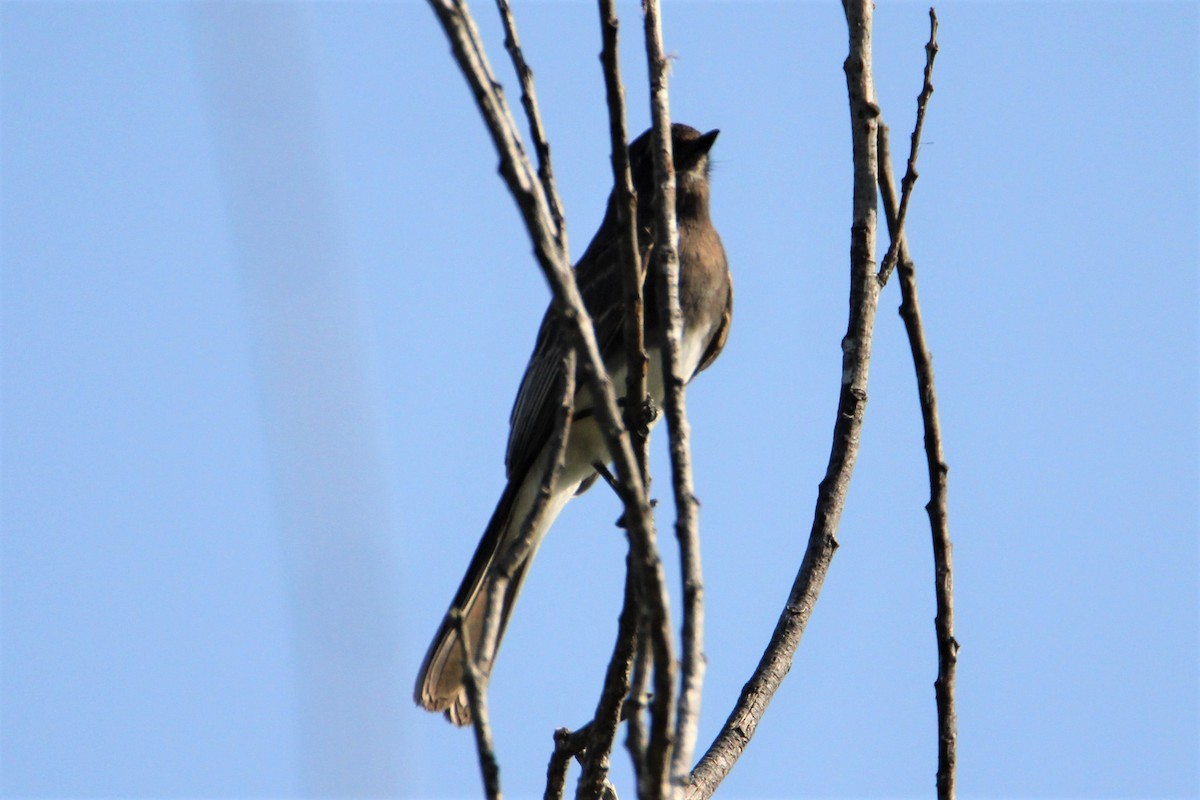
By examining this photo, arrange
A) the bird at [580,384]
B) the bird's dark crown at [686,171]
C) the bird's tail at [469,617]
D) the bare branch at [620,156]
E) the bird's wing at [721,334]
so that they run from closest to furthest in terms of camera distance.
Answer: the bare branch at [620,156]
the bird's tail at [469,617]
the bird at [580,384]
the bird's wing at [721,334]
the bird's dark crown at [686,171]

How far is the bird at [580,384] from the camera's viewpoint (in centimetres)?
534

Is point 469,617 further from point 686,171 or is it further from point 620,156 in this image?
point 620,156

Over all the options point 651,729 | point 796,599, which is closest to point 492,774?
point 651,729

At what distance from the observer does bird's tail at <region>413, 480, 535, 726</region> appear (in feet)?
16.7

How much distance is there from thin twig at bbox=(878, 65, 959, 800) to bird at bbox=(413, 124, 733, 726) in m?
1.20

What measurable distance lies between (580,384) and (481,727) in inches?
137

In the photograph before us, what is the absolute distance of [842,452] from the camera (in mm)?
4020

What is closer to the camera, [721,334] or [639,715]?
[639,715]

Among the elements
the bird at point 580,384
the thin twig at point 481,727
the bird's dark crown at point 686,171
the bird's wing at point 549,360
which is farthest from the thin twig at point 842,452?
the bird's dark crown at point 686,171

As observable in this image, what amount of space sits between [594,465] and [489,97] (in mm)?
3379

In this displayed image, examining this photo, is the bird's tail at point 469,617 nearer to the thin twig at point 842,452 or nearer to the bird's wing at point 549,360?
the bird's wing at point 549,360

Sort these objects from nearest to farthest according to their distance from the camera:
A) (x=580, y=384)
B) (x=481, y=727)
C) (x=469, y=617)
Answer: (x=481, y=727) → (x=469, y=617) → (x=580, y=384)

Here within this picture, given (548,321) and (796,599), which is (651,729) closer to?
(796,599)

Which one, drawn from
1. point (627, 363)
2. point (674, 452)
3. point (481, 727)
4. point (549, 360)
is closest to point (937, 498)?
point (627, 363)
